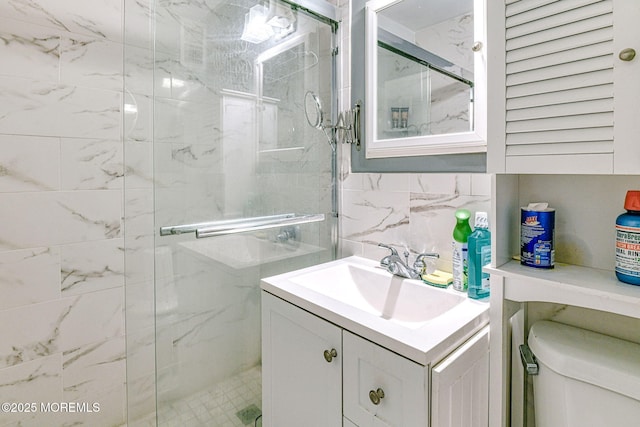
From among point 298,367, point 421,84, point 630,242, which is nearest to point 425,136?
point 421,84

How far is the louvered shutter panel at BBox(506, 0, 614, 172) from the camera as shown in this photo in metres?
0.61

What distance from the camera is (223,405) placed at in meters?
1.31

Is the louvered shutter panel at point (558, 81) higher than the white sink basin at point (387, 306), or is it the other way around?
the louvered shutter panel at point (558, 81)

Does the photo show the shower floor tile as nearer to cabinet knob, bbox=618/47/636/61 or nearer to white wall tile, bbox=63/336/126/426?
white wall tile, bbox=63/336/126/426

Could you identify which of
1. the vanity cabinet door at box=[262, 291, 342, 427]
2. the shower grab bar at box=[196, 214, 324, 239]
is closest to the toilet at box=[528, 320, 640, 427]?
the vanity cabinet door at box=[262, 291, 342, 427]

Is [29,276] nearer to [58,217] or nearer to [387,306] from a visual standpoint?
[58,217]

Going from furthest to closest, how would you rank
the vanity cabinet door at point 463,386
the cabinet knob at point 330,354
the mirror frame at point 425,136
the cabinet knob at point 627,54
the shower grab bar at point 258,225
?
the shower grab bar at point 258,225 < the mirror frame at point 425,136 < the cabinet knob at point 330,354 < the vanity cabinet door at point 463,386 < the cabinet knob at point 627,54

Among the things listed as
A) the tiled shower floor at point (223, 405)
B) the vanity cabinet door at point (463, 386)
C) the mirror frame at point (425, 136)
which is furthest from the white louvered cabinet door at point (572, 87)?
the tiled shower floor at point (223, 405)

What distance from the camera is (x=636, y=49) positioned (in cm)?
57

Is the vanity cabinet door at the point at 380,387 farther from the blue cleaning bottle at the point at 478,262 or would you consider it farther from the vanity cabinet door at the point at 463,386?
the blue cleaning bottle at the point at 478,262

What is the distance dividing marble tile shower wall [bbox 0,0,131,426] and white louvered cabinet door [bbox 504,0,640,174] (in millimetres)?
1484

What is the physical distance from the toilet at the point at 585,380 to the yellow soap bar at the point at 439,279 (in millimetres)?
316

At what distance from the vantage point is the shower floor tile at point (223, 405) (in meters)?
1.23

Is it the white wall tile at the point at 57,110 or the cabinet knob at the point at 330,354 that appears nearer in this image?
the cabinet knob at the point at 330,354
